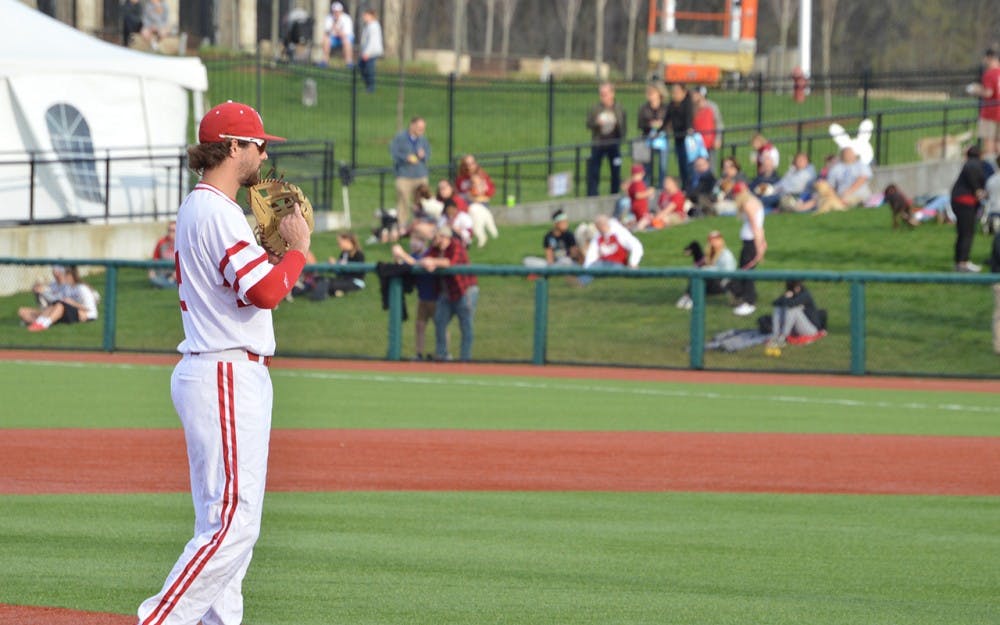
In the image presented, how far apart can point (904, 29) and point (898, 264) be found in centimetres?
5490

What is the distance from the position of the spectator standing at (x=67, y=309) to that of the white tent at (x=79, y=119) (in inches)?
194

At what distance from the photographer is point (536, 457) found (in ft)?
39.9

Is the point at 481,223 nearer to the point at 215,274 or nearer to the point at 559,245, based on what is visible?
the point at 559,245

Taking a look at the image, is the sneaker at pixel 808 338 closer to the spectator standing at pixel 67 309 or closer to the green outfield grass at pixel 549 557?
the spectator standing at pixel 67 309

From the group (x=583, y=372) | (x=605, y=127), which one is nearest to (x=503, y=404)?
(x=583, y=372)

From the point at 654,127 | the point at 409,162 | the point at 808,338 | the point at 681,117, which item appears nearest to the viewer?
the point at 808,338

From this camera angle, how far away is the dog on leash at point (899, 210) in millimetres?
25641

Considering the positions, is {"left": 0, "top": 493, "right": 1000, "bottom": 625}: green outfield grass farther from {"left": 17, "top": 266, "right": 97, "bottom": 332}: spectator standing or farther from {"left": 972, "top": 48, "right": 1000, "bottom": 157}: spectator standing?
{"left": 972, "top": 48, "right": 1000, "bottom": 157}: spectator standing

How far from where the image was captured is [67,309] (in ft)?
72.9

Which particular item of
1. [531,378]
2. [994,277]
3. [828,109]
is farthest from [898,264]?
[828,109]

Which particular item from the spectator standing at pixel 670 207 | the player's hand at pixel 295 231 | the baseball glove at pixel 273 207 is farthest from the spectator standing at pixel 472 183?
the player's hand at pixel 295 231

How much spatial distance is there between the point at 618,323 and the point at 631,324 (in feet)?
0.59

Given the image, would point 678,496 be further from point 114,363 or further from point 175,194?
point 175,194

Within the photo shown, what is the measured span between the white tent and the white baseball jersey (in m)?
22.2
